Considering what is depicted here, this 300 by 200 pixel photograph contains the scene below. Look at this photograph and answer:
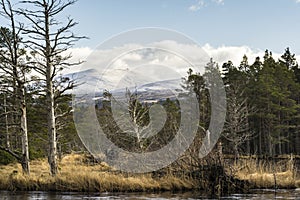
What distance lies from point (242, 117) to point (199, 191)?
3313cm

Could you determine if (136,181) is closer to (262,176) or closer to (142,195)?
(142,195)

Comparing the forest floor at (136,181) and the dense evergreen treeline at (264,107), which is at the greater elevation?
the dense evergreen treeline at (264,107)

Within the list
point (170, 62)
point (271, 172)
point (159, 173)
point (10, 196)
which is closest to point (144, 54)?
point (170, 62)

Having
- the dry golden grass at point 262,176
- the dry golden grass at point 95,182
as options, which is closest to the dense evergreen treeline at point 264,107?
the dry golden grass at point 262,176

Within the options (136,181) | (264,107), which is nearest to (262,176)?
(136,181)

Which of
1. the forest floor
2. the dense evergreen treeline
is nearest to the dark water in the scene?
the forest floor

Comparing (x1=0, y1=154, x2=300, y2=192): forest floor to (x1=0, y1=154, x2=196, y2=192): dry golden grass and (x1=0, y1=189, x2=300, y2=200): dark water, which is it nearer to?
(x1=0, y1=154, x2=196, y2=192): dry golden grass

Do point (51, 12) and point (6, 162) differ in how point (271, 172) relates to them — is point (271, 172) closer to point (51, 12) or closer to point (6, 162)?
point (51, 12)

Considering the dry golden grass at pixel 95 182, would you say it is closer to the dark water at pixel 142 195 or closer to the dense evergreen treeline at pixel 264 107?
the dark water at pixel 142 195

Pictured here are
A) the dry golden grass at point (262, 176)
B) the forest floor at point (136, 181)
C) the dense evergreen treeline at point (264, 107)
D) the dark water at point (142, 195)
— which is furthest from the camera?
the dense evergreen treeline at point (264, 107)

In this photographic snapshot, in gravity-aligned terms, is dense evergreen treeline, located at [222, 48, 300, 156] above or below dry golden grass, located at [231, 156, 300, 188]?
above

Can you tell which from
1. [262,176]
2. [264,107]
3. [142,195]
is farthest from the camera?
[264,107]

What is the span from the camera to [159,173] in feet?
62.3

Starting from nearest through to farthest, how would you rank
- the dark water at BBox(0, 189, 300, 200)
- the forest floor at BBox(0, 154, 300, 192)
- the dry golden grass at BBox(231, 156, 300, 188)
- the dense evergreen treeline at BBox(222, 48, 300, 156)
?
the dark water at BBox(0, 189, 300, 200), the forest floor at BBox(0, 154, 300, 192), the dry golden grass at BBox(231, 156, 300, 188), the dense evergreen treeline at BBox(222, 48, 300, 156)
